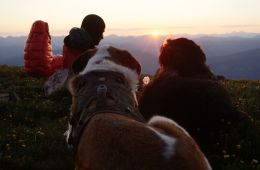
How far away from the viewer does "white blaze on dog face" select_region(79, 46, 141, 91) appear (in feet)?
23.5

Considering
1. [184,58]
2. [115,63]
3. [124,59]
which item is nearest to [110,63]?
[115,63]

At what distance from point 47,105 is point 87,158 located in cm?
716

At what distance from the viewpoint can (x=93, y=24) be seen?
42.0 feet

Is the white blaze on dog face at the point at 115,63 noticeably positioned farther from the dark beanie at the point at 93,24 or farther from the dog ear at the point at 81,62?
the dark beanie at the point at 93,24

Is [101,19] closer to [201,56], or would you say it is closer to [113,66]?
[201,56]

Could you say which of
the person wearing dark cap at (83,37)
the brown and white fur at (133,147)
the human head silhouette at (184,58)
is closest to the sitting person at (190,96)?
the human head silhouette at (184,58)

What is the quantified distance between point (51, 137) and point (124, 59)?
2.50m

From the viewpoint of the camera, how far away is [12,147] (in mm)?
8844

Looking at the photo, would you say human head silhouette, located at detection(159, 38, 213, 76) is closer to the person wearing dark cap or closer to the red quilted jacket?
the person wearing dark cap

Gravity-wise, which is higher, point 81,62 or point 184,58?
point 81,62

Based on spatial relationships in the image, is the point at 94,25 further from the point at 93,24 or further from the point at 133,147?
the point at 133,147

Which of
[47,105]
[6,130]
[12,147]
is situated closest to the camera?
[12,147]

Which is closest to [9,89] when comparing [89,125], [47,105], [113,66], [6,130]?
[47,105]

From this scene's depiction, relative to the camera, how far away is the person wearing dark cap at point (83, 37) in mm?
12211
